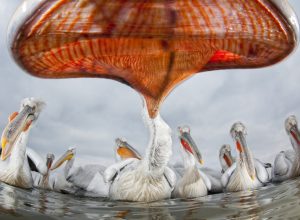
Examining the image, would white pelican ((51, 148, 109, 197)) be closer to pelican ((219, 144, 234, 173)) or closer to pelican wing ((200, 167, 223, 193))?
pelican wing ((200, 167, 223, 193))

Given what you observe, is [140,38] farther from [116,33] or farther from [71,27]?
[71,27]

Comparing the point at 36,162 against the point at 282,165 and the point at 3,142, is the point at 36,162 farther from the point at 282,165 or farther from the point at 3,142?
the point at 282,165

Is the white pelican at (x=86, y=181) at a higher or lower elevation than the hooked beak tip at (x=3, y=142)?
lower

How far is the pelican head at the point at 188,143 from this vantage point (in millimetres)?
3611

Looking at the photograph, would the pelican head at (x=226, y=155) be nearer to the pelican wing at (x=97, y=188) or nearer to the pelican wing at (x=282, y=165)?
the pelican wing at (x=282, y=165)

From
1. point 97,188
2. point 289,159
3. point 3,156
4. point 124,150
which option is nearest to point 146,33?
point 97,188

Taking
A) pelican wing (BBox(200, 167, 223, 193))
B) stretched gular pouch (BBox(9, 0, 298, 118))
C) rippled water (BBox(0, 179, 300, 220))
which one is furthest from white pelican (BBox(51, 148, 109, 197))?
stretched gular pouch (BBox(9, 0, 298, 118))

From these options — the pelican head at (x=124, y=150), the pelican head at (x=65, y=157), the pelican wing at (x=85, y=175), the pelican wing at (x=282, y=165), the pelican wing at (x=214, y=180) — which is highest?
the pelican head at (x=124, y=150)

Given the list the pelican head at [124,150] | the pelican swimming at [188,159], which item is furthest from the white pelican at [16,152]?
the pelican swimming at [188,159]

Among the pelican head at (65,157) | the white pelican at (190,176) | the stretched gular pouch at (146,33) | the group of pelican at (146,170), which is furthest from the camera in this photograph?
the pelican head at (65,157)

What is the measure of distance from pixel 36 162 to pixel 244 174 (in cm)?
224

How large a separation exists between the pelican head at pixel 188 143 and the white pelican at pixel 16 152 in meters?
1.62

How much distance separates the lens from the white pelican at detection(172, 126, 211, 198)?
3143 mm

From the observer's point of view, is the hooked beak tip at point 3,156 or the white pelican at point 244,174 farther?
the white pelican at point 244,174
